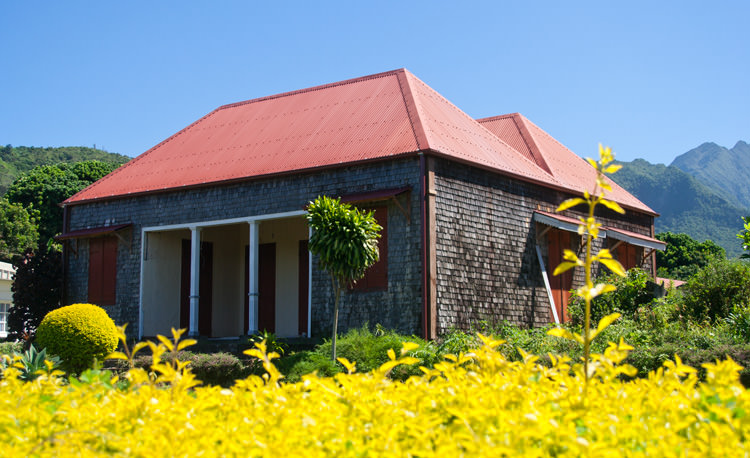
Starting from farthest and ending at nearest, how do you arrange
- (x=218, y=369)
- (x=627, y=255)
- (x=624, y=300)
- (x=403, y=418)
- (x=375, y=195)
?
1. (x=627, y=255)
2. (x=624, y=300)
3. (x=375, y=195)
4. (x=218, y=369)
5. (x=403, y=418)

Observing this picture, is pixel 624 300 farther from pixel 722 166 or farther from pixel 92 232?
pixel 722 166

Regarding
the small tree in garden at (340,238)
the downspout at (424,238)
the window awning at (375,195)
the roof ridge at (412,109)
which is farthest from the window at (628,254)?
the small tree in garden at (340,238)

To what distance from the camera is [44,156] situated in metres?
66.1

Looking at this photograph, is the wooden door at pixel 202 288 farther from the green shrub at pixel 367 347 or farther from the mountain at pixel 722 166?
the mountain at pixel 722 166

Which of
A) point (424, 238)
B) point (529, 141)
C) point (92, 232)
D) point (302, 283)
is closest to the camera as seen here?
point (424, 238)

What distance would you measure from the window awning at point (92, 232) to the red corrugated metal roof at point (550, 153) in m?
10.4

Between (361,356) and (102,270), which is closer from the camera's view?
(361,356)

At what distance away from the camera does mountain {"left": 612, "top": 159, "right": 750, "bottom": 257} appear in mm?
102750

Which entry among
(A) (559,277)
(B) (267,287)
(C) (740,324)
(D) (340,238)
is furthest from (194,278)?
(C) (740,324)

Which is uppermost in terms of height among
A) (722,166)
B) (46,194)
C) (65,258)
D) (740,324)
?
(722,166)

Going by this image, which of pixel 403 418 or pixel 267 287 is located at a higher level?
pixel 267 287

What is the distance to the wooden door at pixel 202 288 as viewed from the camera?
775 inches

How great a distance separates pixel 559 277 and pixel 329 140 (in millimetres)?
6189

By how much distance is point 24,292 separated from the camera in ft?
65.1
